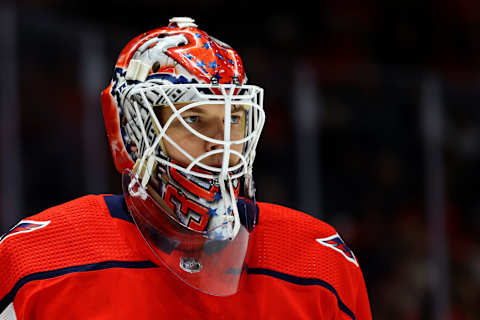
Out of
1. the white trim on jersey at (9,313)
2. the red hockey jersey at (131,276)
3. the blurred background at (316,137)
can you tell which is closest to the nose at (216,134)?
the red hockey jersey at (131,276)

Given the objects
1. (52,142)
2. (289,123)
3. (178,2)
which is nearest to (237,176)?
(52,142)

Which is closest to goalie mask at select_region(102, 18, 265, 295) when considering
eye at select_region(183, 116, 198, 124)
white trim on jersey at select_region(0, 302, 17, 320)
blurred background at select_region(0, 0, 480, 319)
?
eye at select_region(183, 116, 198, 124)

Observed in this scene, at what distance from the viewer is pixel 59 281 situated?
4.61ft

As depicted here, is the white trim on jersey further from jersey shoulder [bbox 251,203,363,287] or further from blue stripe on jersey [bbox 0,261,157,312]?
jersey shoulder [bbox 251,203,363,287]

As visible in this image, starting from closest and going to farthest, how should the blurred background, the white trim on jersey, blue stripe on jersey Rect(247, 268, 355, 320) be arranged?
the white trim on jersey → blue stripe on jersey Rect(247, 268, 355, 320) → the blurred background

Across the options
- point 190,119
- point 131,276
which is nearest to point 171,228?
point 131,276

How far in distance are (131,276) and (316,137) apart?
2.07m

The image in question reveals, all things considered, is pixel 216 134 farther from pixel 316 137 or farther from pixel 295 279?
pixel 316 137

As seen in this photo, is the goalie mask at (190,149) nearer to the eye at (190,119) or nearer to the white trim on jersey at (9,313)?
the eye at (190,119)

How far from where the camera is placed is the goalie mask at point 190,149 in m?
1.41

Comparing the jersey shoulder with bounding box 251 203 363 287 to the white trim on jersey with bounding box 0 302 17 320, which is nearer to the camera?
the white trim on jersey with bounding box 0 302 17 320

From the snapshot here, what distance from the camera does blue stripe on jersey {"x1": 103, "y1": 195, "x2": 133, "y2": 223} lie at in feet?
5.00

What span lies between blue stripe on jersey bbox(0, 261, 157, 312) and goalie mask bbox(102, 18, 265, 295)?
0.04 metres

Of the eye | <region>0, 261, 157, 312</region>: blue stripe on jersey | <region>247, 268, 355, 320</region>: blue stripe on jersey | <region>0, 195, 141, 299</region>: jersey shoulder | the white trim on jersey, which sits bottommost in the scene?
the white trim on jersey
